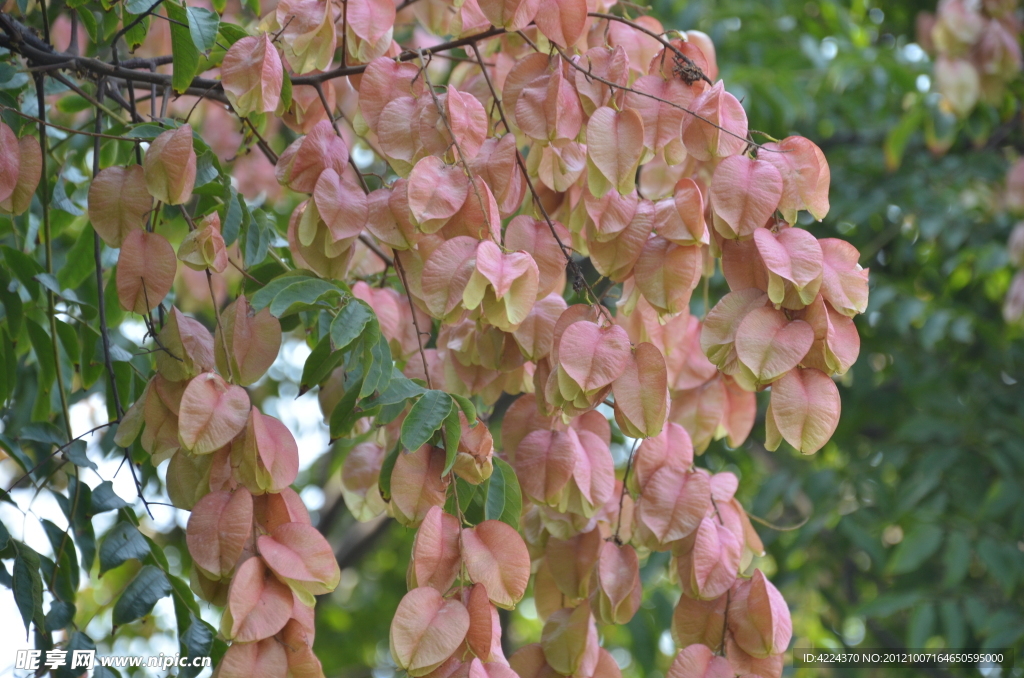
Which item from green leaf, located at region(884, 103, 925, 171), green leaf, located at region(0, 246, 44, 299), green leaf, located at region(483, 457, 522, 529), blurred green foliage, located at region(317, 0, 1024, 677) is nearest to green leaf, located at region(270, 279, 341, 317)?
green leaf, located at region(483, 457, 522, 529)

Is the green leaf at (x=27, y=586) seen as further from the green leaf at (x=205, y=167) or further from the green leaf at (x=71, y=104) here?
the green leaf at (x=71, y=104)

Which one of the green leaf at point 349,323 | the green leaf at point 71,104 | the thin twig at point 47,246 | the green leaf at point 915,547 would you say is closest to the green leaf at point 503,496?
the green leaf at point 349,323

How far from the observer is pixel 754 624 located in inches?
35.6

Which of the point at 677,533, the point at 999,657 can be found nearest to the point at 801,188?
the point at 677,533

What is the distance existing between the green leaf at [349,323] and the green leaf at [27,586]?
0.45 m

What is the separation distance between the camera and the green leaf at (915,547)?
6.08 ft

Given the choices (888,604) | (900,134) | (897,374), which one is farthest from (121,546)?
(900,134)

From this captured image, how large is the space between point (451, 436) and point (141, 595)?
16.0 inches

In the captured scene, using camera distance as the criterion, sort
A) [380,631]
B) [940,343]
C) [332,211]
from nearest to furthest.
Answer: [332,211]
[940,343]
[380,631]

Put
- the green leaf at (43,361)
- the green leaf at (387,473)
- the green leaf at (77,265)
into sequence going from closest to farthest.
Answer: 1. the green leaf at (387,473)
2. the green leaf at (43,361)
3. the green leaf at (77,265)

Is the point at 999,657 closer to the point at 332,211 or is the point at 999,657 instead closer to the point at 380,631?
the point at 332,211

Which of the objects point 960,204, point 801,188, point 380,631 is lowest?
point 380,631

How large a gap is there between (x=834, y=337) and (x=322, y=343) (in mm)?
501

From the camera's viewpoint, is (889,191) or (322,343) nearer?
(322,343)
